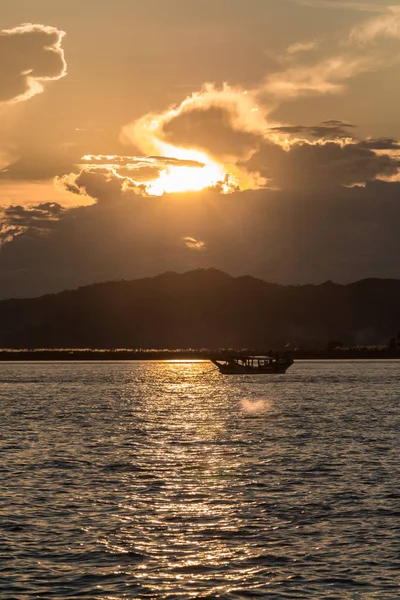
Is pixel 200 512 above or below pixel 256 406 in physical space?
above

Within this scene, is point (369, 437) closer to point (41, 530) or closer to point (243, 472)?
point (243, 472)

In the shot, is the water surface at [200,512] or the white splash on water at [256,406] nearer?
the water surface at [200,512]

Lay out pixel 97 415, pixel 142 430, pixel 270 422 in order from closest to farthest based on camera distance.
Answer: pixel 142 430, pixel 270 422, pixel 97 415

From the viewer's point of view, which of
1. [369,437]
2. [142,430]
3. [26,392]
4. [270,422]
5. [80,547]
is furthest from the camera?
[26,392]

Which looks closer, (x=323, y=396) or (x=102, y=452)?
(x=102, y=452)

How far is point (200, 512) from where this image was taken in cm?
3634

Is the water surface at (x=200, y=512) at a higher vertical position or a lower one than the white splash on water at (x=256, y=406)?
higher

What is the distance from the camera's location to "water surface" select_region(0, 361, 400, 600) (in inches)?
1032

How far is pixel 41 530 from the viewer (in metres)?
32.8

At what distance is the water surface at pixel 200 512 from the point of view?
1032 inches

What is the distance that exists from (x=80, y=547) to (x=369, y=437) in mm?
40283

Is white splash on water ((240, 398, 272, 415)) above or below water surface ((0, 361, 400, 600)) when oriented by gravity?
below

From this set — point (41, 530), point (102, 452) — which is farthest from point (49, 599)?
point (102, 452)

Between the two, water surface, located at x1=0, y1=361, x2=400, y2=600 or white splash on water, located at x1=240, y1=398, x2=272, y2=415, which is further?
white splash on water, located at x1=240, y1=398, x2=272, y2=415
